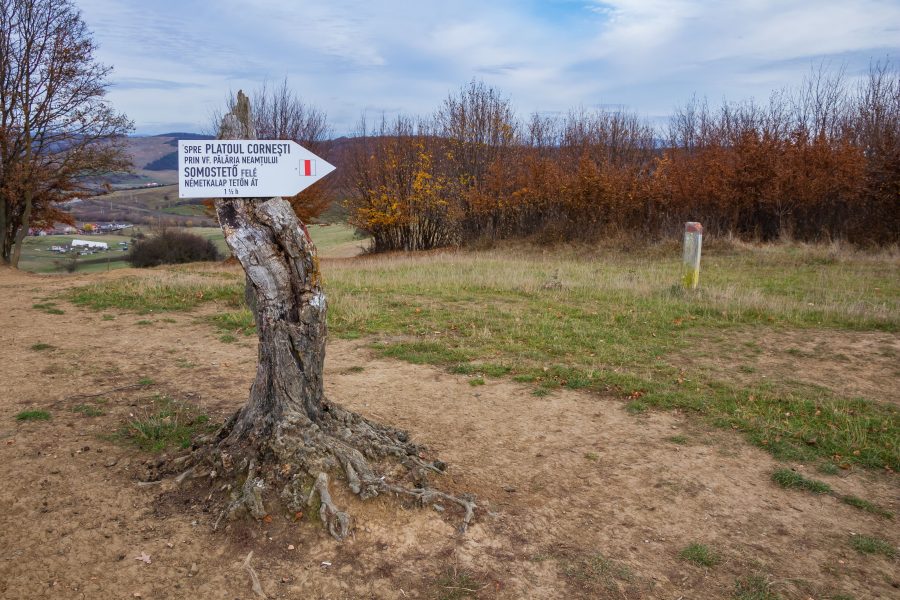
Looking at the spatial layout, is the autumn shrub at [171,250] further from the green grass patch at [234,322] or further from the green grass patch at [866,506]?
the green grass patch at [866,506]

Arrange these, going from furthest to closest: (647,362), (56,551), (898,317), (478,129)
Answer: (478,129) < (898,317) < (647,362) < (56,551)

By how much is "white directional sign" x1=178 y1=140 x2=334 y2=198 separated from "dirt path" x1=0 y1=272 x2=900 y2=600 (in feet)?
6.52

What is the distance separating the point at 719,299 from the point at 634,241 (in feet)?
Answer: 31.4

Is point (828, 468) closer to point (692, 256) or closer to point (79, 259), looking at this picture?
point (692, 256)

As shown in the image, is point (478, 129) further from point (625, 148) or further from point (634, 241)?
point (634, 241)

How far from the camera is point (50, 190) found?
55.3 ft

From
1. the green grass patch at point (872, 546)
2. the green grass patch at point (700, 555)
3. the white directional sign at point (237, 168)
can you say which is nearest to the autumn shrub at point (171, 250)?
the white directional sign at point (237, 168)

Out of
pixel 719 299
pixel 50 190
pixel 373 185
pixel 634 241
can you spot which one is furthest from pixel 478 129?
pixel 719 299

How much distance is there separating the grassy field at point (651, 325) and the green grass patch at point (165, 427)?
2688 mm

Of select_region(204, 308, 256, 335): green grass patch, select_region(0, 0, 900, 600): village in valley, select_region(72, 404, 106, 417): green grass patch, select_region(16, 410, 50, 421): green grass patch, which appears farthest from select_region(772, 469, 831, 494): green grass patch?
select_region(204, 308, 256, 335): green grass patch

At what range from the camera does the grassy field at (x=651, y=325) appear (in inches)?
230

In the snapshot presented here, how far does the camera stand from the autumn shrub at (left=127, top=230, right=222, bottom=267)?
80.6ft

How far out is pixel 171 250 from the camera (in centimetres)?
2517

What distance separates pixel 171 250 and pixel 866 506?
25.1 m
